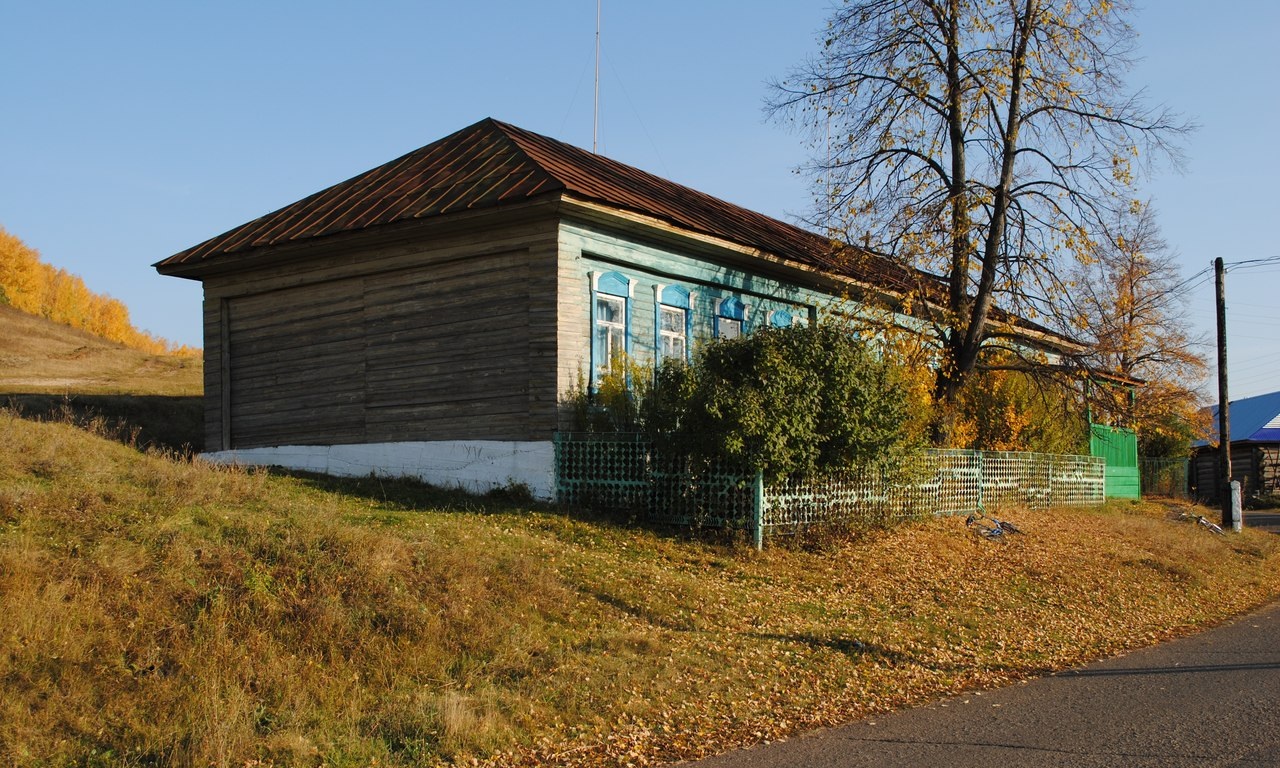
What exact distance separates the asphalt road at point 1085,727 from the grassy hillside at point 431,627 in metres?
0.50

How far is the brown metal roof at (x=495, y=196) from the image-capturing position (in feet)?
56.9

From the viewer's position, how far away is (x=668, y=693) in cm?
873

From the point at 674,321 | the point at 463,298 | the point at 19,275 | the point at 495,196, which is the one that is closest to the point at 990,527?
the point at 674,321

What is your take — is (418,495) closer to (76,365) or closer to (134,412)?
(134,412)

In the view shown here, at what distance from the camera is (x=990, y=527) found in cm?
1858

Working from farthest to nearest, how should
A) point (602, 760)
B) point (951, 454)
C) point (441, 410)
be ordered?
point (951, 454), point (441, 410), point (602, 760)

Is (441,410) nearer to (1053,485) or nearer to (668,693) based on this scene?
(668,693)

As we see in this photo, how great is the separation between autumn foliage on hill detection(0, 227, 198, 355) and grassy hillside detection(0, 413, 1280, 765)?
56.1 meters

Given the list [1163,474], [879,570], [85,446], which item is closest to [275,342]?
[85,446]

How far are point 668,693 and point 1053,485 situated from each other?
18.4 meters

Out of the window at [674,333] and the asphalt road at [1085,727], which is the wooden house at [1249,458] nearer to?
the window at [674,333]

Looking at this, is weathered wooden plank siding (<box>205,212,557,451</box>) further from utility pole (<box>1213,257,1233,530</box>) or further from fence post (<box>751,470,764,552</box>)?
utility pole (<box>1213,257,1233,530</box>)

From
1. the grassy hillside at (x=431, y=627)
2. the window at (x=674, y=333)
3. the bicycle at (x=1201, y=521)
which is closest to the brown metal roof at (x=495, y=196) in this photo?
the window at (x=674, y=333)

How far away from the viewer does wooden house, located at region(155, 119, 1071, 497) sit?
56.0 ft
